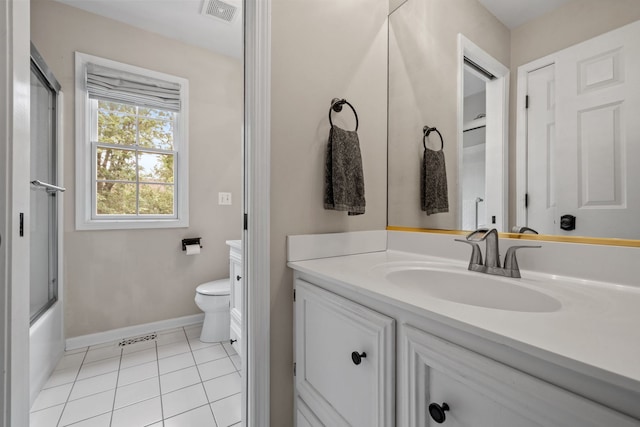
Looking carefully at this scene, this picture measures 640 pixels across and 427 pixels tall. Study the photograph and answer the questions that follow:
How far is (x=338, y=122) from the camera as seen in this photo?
1.23 meters

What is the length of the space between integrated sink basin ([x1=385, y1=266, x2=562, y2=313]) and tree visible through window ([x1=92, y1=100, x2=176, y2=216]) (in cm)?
218

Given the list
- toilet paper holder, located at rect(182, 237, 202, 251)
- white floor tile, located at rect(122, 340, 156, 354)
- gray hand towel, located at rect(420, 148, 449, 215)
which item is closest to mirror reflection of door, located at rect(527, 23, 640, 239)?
gray hand towel, located at rect(420, 148, 449, 215)

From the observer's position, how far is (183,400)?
57.1 inches

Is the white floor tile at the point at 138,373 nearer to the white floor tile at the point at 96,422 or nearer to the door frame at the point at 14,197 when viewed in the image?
the white floor tile at the point at 96,422

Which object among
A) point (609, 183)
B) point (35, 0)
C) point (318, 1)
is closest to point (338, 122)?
point (318, 1)

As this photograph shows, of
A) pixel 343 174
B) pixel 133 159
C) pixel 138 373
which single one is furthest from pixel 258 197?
pixel 133 159

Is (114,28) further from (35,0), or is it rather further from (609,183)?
(609,183)

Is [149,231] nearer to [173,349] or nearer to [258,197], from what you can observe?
[173,349]

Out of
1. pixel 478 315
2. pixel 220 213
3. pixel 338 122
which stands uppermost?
pixel 338 122

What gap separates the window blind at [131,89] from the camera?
203 cm

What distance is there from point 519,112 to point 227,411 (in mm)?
1872

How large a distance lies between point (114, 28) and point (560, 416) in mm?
3158

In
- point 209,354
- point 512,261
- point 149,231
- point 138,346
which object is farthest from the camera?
point 149,231

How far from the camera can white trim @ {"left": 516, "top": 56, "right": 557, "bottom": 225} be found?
94cm
